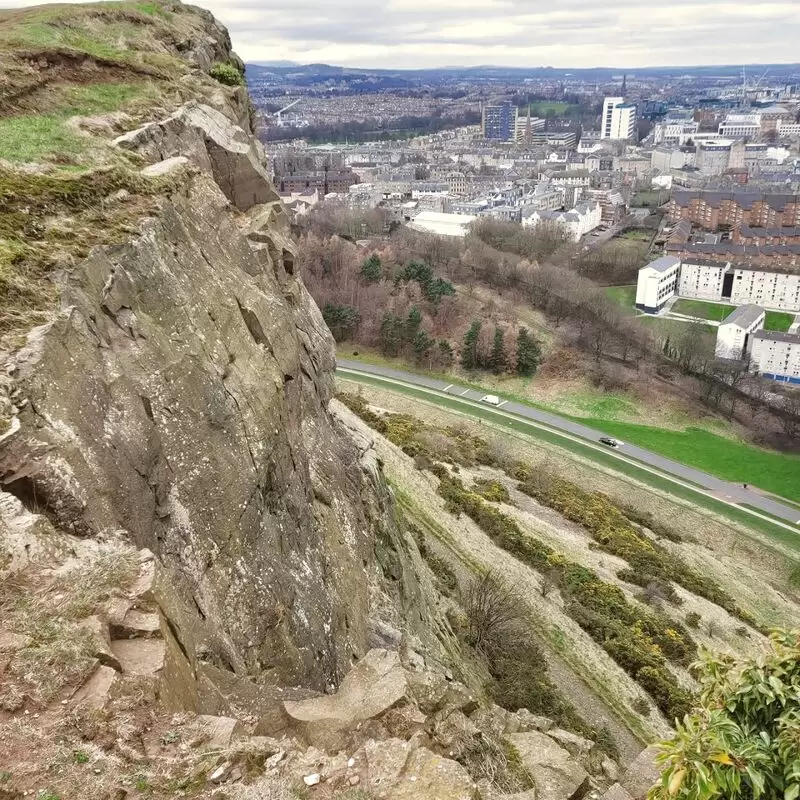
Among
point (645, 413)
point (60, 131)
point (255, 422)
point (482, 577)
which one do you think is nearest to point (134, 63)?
point (60, 131)

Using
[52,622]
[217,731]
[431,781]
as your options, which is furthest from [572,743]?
[52,622]

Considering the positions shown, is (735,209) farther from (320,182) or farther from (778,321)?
(320,182)

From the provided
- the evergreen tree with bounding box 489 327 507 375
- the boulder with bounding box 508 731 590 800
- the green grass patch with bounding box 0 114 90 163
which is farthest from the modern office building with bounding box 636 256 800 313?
the boulder with bounding box 508 731 590 800

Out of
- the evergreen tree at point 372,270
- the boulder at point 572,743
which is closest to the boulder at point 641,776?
the boulder at point 572,743

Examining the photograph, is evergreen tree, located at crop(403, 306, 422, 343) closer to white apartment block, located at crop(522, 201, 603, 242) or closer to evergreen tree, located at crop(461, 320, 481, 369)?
evergreen tree, located at crop(461, 320, 481, 369)

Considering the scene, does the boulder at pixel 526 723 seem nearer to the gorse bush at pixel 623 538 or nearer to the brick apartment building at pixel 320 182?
the gorse bush at pixel 623 538

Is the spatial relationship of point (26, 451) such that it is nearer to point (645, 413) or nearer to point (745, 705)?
point (745, 705)
